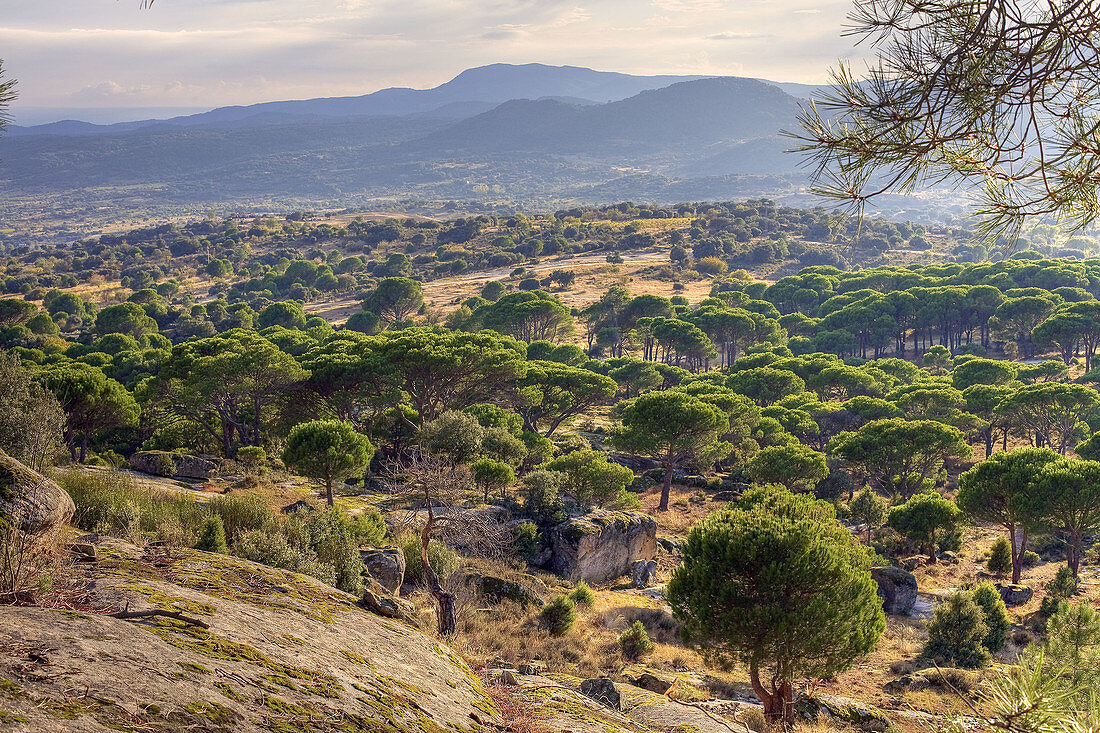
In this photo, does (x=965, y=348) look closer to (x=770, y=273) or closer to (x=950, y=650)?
(x=770, y=273)

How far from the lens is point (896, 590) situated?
22.7 m

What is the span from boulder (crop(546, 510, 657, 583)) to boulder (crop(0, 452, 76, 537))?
1725 cm

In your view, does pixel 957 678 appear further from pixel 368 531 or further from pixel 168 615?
pixel 168 615

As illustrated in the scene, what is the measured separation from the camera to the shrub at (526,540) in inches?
865

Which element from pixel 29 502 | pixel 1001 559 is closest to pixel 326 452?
pixel 29 502

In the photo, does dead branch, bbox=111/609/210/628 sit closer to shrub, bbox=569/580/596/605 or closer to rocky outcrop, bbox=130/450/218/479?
shrub, bbox=569/580/596/605

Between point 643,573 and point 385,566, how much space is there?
12.2m

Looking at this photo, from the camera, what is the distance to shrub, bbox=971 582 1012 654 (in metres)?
18.5

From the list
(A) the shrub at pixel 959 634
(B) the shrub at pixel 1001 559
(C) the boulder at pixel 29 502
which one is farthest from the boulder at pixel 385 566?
(B) the shrub at pixel 1001 559

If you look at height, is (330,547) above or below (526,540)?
above

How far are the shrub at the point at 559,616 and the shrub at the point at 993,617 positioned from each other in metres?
11.8

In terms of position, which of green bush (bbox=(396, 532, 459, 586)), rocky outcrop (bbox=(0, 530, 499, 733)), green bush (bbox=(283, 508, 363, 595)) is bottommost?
green bush (bbox=(396, 532, 459, 586))

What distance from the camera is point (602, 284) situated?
89.0m

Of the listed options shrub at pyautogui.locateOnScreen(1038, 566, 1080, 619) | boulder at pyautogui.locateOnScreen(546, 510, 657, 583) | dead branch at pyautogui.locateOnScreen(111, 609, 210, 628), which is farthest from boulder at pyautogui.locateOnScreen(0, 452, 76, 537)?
shrub at pyautogui.locateOnScreen(1038, 566, 1080, 619)
